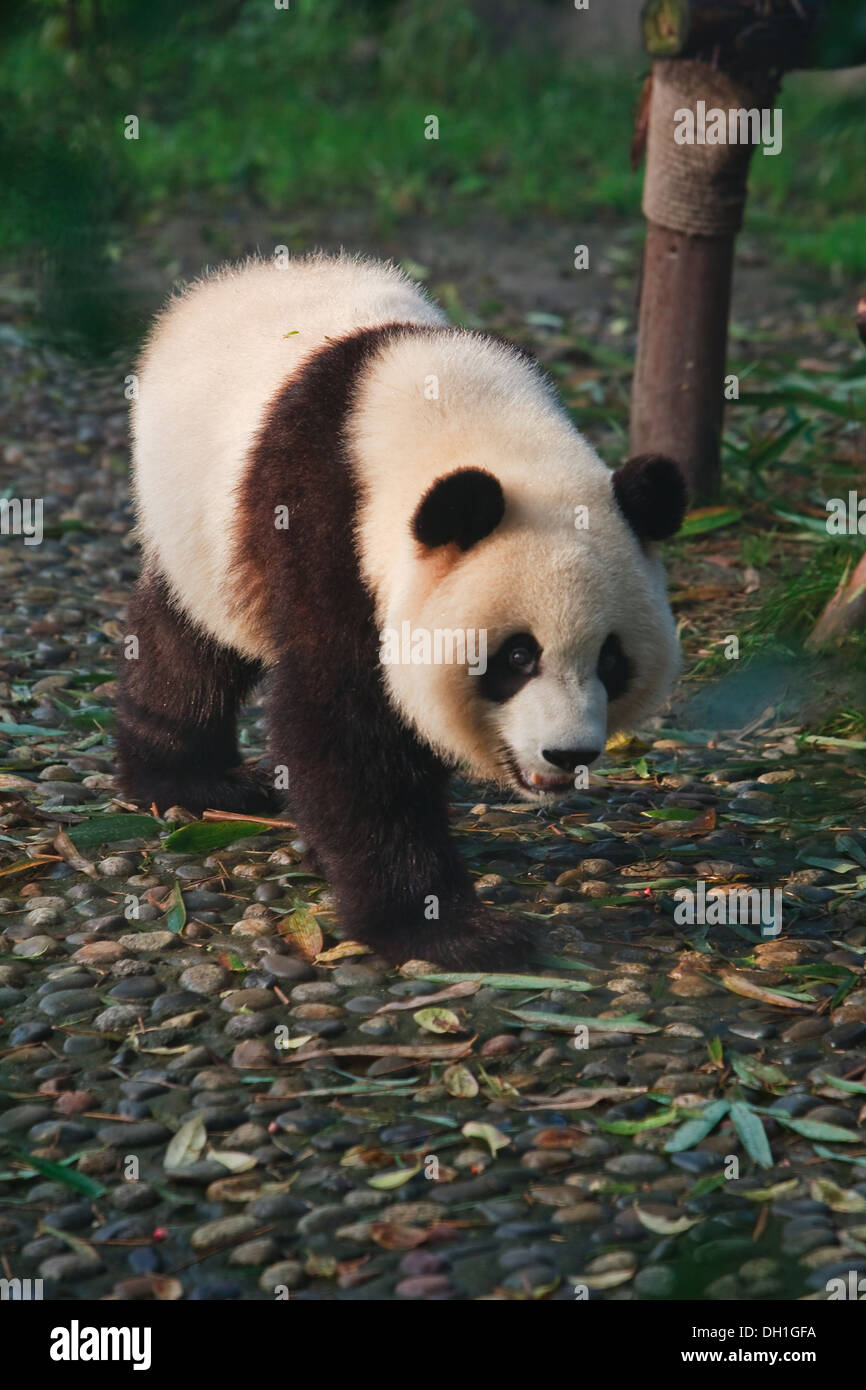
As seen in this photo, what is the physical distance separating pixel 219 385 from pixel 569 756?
147 cm

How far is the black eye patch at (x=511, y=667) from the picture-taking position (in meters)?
3.36

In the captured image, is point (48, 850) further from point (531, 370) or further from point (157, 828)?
point (531, 370)

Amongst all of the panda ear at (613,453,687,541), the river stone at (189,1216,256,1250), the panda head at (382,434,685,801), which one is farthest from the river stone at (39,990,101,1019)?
the panda ear at (613,453,687,541)

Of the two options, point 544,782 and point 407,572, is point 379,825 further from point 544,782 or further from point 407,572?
point 407,572

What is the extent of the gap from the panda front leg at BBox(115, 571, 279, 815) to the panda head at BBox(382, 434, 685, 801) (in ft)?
3.28

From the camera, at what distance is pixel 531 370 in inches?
154

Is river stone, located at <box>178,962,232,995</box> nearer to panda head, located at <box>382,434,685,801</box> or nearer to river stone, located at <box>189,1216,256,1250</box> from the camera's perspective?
panda head, located at <box>382,434,685,801</box>

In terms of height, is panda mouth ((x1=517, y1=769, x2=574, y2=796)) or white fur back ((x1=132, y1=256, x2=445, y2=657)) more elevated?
white fur back ((x1=132, y1=256, x2=445, y2=657))

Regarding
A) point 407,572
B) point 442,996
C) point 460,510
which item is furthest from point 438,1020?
point 460,510

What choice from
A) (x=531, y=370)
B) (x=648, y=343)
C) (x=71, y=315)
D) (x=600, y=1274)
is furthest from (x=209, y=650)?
(x=71, y=315)

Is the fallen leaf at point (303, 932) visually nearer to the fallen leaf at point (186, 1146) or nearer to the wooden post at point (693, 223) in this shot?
the fallen leaf at point (186, 1146)

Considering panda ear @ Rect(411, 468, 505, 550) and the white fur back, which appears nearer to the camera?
panda ear @ Rect(411, 468, 505, 550)

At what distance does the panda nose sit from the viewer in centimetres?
327

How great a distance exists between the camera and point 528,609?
3.32 metres
